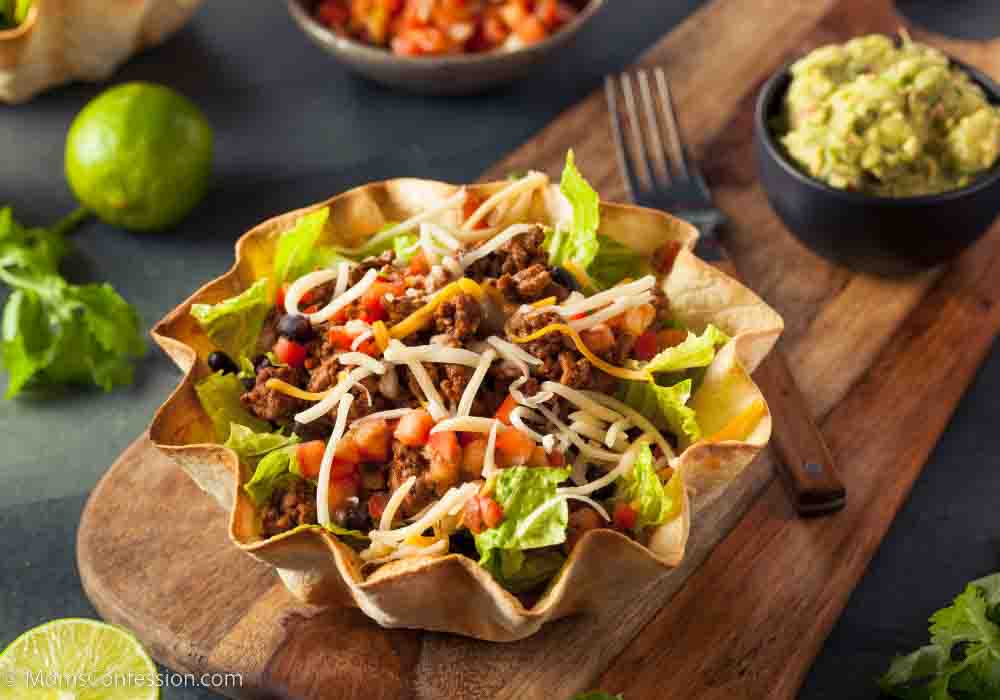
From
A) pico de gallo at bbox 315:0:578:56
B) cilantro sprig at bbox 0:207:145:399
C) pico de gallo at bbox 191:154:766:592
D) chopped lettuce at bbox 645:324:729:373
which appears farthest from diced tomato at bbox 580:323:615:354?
pico de gallo at bbox 315:0:578:56

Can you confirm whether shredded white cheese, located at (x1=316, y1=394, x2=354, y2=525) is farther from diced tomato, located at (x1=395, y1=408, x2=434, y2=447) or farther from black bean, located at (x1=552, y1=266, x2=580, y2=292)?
black bean, located at (x1=552, y1=266, x2=580, y2=292)

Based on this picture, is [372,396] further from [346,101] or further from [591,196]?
[346,101]

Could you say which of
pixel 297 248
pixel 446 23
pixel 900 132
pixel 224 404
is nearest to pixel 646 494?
pixel 224 404

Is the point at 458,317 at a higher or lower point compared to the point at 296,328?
higher

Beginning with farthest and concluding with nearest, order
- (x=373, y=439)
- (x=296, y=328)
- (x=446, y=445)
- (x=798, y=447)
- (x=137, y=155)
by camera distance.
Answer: (x=137, y=155), (x=798, y=447), (x=296, y=328), (x=373, y=439), (x=446, y=445)

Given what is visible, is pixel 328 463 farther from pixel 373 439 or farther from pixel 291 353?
pixel 291 353

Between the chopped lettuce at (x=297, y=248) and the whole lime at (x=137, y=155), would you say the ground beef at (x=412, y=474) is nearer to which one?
the chopped lettuce at (x=297, y=248)
